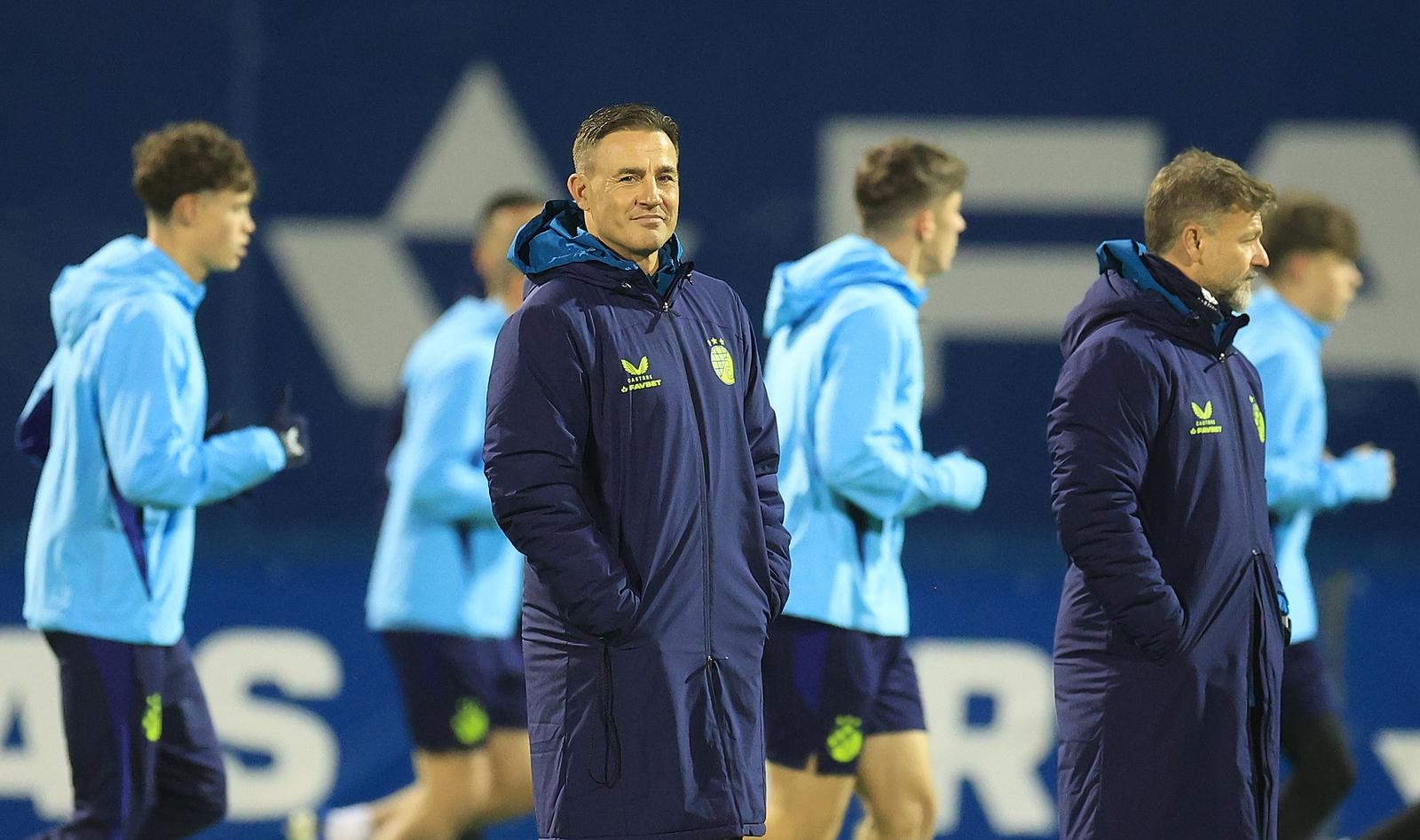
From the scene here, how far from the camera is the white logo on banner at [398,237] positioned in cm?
859

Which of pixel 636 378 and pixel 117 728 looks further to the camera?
pixel 117 728

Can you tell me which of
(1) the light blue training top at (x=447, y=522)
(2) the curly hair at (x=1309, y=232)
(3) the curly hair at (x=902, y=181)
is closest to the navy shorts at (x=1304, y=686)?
(2) the curly hair at (x=1309, y=232)

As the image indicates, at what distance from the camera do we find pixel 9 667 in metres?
7.71

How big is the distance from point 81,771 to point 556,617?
6.56 ft

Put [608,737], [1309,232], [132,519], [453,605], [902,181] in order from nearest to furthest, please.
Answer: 1. [608,737]
2. [132,519]
3. [902,181]
4. [1309,232]
5. [453,605]

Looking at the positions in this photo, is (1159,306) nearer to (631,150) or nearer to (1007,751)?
(631,150)

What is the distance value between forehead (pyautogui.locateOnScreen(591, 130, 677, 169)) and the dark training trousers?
6.88 ft

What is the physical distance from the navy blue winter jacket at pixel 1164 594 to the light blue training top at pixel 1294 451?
67.1 inches

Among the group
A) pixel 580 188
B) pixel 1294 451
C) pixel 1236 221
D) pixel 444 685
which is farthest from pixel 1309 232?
pixel 580 188

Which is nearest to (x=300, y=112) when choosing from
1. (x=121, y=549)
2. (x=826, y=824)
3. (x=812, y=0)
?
(x=812, y=0)

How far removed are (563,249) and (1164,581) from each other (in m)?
A: 1.41

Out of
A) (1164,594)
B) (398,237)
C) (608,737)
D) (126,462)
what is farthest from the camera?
(398,237)

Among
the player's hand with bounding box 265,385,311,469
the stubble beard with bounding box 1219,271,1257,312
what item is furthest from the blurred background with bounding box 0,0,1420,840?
the stubble beard with bounding box 1219,271,1257,312

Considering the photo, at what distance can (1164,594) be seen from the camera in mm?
4348
